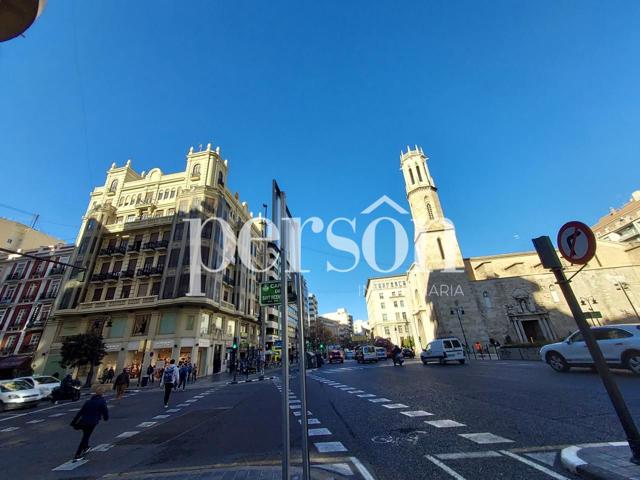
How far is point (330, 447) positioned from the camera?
497 centimetres

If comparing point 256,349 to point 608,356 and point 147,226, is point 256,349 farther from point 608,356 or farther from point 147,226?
point 608,356

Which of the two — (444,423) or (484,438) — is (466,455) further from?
(444,423)

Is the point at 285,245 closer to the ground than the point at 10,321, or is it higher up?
closer to the ground

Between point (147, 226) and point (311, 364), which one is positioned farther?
point (147, 226)

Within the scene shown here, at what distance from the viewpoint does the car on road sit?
389 inches

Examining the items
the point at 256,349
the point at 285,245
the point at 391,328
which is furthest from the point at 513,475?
the point at 391,328

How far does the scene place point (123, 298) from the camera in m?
31.8

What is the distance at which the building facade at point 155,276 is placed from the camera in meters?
29.7

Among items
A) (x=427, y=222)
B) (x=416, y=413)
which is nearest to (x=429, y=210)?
(x=427, y=222)

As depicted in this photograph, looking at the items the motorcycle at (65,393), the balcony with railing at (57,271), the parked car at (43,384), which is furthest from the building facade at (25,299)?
the motorcycle at (65,393)

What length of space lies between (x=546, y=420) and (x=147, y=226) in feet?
132

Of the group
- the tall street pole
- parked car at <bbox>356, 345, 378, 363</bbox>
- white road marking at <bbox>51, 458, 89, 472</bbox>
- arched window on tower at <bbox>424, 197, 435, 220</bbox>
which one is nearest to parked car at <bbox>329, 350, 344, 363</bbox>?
parked car at <bbox>356, 345, 378, 363</bbox>

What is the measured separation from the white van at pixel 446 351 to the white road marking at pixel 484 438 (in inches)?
779

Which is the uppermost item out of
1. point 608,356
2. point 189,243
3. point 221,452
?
point 189,243
